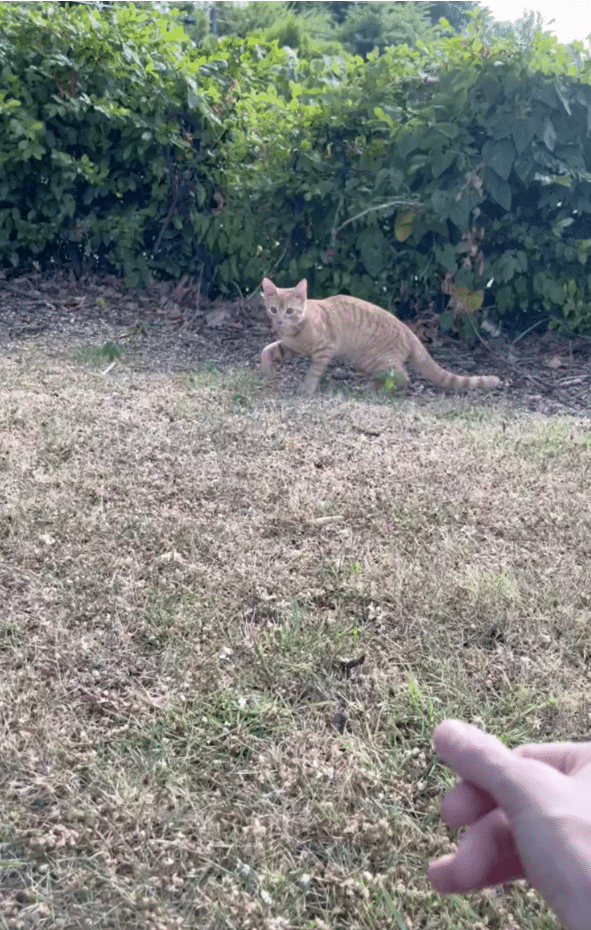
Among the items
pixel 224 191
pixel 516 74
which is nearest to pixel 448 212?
pixel 516 74

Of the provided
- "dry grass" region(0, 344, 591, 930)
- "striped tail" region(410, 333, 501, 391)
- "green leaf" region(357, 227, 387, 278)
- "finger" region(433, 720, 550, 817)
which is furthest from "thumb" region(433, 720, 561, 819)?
"green leaf" region(357, 227, 387, 278)

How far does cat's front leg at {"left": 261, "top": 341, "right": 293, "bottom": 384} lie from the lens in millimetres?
5090

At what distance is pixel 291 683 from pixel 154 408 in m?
2.19

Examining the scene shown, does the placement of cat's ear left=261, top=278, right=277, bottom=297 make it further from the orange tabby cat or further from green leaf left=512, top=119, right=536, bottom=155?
green leaf left=512, top=119, right=536, bottom=155

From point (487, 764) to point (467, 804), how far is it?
0.10m

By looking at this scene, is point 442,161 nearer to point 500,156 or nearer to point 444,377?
point 500,156

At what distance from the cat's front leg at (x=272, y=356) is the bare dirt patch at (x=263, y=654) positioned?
134 cm

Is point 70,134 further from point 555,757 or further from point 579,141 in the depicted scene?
point 555,757

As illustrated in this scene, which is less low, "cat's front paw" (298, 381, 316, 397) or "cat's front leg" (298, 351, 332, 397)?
"cat's front leg" (298, 351, 332, 397)

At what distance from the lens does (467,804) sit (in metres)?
1.04

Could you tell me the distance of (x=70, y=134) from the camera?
20.1ft

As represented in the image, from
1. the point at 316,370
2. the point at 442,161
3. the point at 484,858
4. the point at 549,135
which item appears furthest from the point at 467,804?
the point at 549,135

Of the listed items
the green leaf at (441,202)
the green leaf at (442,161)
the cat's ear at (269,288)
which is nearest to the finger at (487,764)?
the cat's ear at (269,288)

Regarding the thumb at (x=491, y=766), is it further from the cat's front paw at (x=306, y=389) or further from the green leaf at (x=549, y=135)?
the green leaf at (x=549, y=135)
